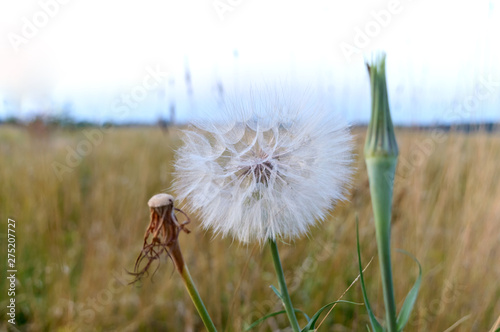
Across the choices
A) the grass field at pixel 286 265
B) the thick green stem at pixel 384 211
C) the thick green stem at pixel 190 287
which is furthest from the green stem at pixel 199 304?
the grass field at pixel 286 265

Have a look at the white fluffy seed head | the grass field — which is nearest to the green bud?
the white fluffy seed head

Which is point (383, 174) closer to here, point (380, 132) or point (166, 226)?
point (380, 132)

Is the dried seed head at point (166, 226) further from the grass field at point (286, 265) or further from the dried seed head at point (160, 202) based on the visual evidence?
the grass field at point (286, 265)

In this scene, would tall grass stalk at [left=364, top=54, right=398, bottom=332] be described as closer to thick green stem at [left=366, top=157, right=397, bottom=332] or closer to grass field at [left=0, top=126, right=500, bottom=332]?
thick green stem at [left=366, top=157, right=397, bottom=332]

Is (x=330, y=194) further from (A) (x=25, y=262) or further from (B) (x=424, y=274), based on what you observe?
(A) (x=25, y=262)

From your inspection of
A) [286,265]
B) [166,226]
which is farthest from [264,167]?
[286,265]

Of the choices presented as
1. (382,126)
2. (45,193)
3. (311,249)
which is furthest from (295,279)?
(45,193)
